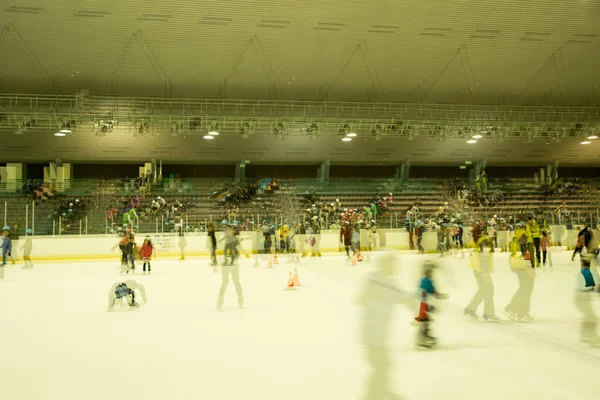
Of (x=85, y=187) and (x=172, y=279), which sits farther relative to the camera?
(x=85, y=187)

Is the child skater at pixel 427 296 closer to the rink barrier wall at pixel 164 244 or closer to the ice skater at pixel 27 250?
the rink barrier wall at pixel 164 244

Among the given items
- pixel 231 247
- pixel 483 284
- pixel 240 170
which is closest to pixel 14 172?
pixel 240 170

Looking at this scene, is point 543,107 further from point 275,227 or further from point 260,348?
point 260,348

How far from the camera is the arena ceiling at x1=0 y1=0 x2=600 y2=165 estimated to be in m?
17.1

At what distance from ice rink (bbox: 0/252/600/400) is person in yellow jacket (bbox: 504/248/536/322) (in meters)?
0.19

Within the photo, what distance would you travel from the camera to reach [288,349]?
218 inches

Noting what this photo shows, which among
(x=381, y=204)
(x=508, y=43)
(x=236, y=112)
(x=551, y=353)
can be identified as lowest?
(x=551, y=353)

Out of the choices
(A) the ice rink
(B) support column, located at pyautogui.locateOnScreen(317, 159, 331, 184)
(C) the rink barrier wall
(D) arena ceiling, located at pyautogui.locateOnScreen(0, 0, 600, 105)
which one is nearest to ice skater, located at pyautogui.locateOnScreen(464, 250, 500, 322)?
(A) the ice rink

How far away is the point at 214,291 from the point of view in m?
10.2

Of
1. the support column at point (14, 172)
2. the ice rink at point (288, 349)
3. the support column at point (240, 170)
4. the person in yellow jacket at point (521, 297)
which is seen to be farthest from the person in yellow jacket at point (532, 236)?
the support column at point (14, 172)

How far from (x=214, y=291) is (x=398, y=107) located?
17470 mm

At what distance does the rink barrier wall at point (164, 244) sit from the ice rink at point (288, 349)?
10.3 metres

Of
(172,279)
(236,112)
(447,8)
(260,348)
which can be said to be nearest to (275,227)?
(236,112)

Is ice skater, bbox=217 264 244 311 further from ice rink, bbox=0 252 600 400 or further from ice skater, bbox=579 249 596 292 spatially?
ice skater, bbox=579 249 596 292
